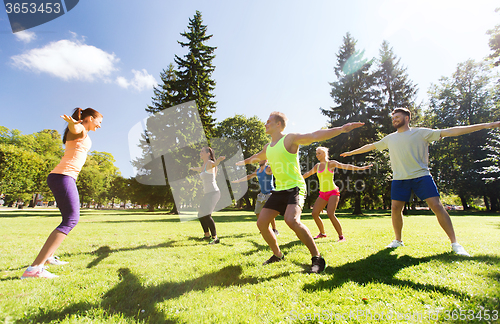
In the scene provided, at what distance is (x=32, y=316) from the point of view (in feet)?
6.82

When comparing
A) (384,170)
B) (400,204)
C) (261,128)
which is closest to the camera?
(400,204)

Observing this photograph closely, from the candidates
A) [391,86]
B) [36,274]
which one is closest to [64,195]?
[36,274]

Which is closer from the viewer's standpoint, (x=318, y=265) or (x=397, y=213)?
(x=318, y=265)

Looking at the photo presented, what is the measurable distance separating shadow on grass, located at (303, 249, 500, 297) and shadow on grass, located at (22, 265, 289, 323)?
66 centimetres

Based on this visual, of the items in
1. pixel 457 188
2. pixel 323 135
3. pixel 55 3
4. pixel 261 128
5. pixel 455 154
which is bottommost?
pixel 457 188

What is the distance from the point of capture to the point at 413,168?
4051mm

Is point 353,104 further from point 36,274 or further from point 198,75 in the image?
point 36,274

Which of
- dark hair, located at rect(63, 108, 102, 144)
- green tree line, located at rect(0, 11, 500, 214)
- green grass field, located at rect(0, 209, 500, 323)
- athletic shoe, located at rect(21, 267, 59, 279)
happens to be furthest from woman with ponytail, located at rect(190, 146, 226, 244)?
green tree line, located at rect(0, 11, 500, 214)

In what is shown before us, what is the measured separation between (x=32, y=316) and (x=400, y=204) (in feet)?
17.6

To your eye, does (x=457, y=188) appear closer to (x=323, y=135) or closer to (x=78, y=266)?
Result: (x=323, y=135)

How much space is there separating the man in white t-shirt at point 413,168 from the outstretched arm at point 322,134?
178cm

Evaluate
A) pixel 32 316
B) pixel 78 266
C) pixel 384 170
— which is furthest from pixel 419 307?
pixel 384 170

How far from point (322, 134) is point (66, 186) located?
12.5ft

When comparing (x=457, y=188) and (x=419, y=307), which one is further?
(x=457, y=188)
